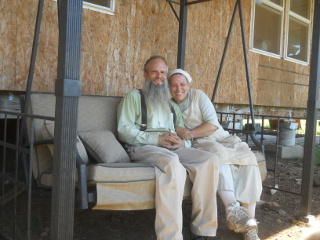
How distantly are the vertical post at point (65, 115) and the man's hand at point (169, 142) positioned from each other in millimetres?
1180

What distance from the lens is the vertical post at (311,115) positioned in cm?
322

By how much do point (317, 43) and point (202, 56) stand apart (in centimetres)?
237

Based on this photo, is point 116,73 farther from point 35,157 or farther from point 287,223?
point 287,223

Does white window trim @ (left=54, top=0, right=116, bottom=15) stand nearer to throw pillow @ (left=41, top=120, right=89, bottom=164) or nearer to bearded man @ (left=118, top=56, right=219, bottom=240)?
bearded man @ (left=118, top=56, right=219, bottom=240)

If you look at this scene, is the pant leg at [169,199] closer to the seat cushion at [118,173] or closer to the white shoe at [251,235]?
the seat cushion at [118,173]

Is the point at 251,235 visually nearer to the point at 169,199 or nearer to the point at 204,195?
the point at 204,195

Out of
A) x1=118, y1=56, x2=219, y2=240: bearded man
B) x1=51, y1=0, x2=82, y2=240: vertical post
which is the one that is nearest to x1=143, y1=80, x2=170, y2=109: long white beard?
x1=118, y1=56, x2=219, y2=240: bearded man

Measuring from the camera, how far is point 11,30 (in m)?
3.46

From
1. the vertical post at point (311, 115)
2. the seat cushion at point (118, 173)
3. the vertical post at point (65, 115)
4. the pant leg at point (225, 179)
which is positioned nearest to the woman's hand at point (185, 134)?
the pant leg at point (225, 179)

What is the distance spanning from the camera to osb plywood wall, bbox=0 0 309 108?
354 cm

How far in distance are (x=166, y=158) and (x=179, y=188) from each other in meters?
0.23

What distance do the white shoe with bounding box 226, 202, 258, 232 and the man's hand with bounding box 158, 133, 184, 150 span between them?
26.3 inches

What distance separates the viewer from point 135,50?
457cm

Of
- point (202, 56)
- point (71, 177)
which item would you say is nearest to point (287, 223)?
point (71, 177)
